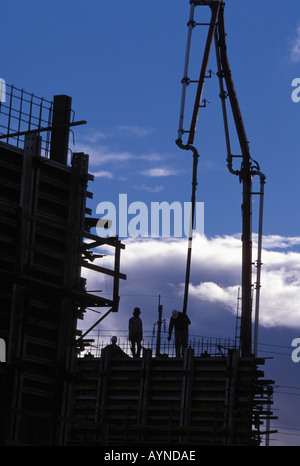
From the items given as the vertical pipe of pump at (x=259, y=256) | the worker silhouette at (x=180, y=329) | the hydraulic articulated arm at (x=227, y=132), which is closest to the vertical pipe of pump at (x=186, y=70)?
the hydraulic articulated arm at (x=227, y=132)

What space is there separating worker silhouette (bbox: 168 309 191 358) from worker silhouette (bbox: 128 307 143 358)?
1077 millimetres

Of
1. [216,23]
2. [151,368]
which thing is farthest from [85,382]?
[216,23]

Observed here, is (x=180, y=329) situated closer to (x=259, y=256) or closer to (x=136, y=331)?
(x=136, y=331)

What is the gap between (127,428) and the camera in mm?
34469

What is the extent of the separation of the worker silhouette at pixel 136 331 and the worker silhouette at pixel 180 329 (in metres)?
1.08

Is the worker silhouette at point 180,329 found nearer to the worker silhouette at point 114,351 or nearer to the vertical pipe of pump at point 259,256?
the worker silhouette at point 114,351

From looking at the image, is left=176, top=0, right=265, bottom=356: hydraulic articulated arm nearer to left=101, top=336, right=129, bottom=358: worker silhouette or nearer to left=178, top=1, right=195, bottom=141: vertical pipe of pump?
left=178, top=1, right=195, bottom=141: vertical pipe of pump

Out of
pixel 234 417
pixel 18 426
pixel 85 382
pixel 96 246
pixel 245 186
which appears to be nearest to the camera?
pixel 18 426

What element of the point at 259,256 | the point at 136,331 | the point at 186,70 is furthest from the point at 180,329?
the point at 186,70

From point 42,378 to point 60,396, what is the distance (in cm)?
73

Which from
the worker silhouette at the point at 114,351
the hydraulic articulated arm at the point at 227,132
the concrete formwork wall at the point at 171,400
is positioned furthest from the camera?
the hydraulic articulated arm at the point at 227,132

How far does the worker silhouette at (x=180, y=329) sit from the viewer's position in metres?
35.4

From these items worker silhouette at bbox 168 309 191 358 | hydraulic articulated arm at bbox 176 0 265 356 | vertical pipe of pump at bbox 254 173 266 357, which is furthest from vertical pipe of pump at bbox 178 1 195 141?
worker silhouette at bbox 168 309 191 358

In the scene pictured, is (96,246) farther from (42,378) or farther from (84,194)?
(42,378)
